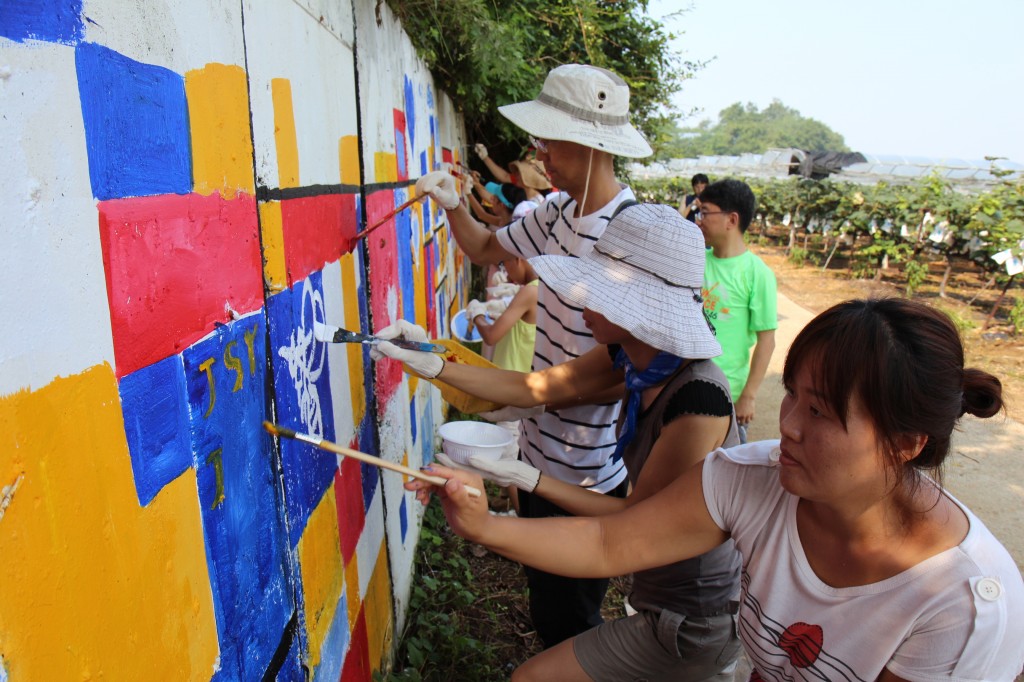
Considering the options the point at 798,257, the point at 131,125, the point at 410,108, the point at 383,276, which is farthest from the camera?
the point at 798,257

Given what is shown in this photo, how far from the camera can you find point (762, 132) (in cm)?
9875

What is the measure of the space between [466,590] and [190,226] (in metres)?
2.71

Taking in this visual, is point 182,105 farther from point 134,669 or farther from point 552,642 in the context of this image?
point 552,642

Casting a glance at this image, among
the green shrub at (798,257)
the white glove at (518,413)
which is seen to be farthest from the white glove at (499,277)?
the green shrub at (798,257)

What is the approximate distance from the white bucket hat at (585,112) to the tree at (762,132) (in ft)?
290

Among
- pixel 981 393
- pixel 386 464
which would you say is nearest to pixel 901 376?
pixel 981 393

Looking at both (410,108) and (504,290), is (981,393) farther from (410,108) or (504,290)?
(504,290)

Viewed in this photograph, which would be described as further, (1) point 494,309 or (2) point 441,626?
(1) point 494,309

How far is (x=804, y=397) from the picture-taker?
136 cm

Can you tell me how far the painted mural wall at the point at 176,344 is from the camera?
0.75 meters

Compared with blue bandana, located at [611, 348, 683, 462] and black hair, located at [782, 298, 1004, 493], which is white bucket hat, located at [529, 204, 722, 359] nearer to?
blue bandana, located at [611, 348, 683, 462]

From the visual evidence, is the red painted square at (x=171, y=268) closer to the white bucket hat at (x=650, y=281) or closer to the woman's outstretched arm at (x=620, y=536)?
the woman's outstretched arm at (x=620, y=536)

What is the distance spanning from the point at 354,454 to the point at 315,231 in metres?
0.76

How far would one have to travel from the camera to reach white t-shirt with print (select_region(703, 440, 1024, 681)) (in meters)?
1.22
